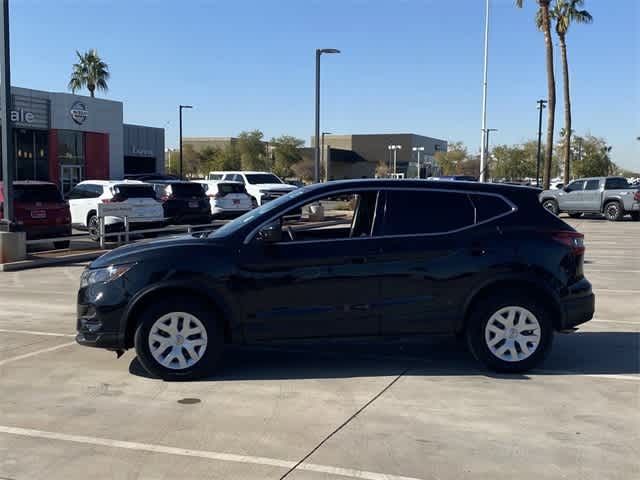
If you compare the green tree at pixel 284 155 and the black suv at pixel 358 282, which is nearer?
the black suv at pixel 358 282

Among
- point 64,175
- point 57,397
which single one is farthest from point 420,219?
point 64,175

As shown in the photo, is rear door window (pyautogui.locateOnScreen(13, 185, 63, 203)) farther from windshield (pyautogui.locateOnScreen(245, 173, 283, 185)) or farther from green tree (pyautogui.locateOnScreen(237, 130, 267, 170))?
green tree (pyautogui.locateOnScreen(237, 130, 267, 170))

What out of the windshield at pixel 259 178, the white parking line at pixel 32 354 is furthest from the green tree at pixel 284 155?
the white parking line at pixel 32 354

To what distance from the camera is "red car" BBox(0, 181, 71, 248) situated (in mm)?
16375

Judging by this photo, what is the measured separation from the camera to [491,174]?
91.0 metres

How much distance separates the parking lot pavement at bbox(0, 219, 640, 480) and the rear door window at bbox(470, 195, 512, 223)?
148 centimetres

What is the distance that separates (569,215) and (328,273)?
2984 centimetres

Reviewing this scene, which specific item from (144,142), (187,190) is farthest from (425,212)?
(144,142)

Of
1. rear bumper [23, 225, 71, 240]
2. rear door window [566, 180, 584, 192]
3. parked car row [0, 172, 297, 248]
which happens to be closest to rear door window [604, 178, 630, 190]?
rear door window [566, 180, 584, 192]

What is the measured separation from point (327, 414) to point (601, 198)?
27907 millimetres

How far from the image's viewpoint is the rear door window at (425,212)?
6504 mm

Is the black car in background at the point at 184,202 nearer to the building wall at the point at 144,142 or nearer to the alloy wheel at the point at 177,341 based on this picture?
the alloy wheel at the point at 177,341

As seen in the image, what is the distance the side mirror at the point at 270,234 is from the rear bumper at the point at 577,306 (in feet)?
8.85

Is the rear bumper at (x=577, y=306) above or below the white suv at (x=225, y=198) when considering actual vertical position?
below
